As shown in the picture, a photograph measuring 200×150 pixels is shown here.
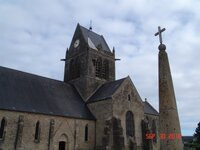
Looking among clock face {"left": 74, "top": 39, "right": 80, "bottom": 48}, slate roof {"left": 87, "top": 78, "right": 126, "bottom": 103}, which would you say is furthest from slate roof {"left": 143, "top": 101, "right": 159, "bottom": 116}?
clock face {"left": 74, "top": 39, "right": 80, "bottom": 48}

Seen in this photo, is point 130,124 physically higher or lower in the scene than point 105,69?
lower

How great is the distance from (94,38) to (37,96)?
13545 millimetres

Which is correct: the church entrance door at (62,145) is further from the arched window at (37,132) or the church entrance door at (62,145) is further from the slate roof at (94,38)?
the slate roof at (94,38)

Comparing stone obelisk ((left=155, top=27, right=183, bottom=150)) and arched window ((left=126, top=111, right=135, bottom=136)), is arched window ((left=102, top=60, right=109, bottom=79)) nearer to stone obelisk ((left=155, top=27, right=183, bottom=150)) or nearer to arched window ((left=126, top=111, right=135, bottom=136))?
arched window ((left=126, top=111, right=135, bottom=136))

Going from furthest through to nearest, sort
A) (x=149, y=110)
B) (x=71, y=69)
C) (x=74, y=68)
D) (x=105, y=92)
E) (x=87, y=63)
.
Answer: (x=149, y=110), (x=71, y=69), (x=74, y=68), (x=87, y=63), (x=105, y=92)

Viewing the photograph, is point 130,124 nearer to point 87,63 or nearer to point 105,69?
point 105,69

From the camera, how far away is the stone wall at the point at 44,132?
15945 millimetres

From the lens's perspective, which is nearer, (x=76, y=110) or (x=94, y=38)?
(x=76, y=110)

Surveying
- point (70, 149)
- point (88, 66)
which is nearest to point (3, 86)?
point (70, 149)

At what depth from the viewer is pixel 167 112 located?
6.58 metres

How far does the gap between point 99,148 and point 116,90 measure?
19.5 ft

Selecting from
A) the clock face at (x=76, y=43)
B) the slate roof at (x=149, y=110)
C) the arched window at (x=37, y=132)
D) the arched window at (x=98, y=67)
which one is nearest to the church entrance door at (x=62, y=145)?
the arched window at (x=37, y=132)

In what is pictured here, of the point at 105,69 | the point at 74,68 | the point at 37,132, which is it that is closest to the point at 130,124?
the point at 105,69

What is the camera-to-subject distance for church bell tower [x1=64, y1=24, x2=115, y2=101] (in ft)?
83.9
